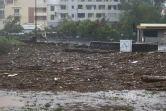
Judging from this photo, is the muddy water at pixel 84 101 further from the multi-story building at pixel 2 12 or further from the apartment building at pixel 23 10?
the apartment building at pixel 23 10

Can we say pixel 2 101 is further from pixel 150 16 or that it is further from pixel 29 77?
pixel 150 16

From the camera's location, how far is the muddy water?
11.2 meters

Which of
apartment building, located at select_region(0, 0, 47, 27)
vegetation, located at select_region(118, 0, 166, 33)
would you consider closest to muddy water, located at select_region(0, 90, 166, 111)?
vegetation, located at select_region(118, 0, 166, 33)

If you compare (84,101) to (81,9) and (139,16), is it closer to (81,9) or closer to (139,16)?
(139,16)

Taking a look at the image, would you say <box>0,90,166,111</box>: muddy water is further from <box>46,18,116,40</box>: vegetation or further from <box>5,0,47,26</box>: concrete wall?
<box>5,0,47,26</box>: concrete wall

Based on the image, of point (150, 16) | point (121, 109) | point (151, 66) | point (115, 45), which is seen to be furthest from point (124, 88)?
point (150, 16)

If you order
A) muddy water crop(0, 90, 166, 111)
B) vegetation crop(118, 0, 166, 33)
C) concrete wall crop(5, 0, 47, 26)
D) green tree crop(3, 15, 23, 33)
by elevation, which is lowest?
muddy water crop(0, 90, 166, 111)

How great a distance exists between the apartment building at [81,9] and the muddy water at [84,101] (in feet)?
252

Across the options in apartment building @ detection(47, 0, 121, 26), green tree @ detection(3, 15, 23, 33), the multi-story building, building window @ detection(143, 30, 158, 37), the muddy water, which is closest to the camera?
the muddy water

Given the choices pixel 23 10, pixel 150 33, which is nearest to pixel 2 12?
pixel 23 10

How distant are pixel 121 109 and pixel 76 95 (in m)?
2.71

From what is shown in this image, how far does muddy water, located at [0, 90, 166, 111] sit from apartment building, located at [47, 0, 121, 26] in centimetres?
7676

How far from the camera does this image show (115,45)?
39.5 meters

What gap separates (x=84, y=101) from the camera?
482 inches
